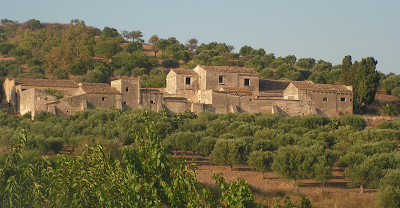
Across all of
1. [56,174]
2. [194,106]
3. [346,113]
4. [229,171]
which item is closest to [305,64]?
[346,113]

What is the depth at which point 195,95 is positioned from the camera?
40.3 meters

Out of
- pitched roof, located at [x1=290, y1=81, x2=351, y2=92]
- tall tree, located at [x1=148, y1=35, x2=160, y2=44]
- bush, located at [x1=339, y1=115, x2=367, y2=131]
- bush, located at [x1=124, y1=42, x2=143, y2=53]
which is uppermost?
tall tree, located at [x1=148, y1=35, x2=160, y2=44]

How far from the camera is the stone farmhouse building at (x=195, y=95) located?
35.7m

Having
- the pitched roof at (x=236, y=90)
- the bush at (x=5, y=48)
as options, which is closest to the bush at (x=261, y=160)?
the pitched roof at (x=236, y=90)

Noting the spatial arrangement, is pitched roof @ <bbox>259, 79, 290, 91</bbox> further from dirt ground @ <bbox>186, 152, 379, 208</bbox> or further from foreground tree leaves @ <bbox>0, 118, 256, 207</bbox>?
foreground tree leaves @ <bbox>0, 118, 256, 207</bbox>

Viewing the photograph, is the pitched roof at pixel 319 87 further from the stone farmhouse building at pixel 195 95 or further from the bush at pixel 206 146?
the bush at pixel 206 146

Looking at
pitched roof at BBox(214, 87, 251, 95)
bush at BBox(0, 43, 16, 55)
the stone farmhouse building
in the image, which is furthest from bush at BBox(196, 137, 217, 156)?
bush at BBox(0, 43, 16, 55)

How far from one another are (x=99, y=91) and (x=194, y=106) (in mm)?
7082

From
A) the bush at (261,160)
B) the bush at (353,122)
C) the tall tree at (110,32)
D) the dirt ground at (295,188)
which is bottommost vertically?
the dirt ground at (295,188)

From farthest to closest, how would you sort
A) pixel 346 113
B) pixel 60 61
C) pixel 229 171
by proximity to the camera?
pixel 60 61
pixel 346 113
pixel 229 171

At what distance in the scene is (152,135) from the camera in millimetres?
9461

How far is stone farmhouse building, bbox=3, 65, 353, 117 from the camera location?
3566 centimetres

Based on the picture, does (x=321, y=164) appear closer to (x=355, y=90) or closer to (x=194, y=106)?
(x=194, y=106)

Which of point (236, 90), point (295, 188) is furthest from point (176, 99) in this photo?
point (295, 188)
